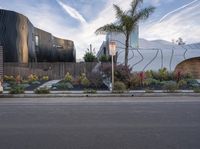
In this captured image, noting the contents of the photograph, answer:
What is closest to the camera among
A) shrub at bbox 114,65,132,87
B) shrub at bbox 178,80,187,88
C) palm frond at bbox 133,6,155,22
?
shrub at bbox 114,65,132,87

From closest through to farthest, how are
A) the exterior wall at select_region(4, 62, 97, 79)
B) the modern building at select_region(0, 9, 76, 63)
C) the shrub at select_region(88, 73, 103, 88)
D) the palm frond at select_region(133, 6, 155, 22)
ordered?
the shrub at select_region(88, 73, 103, 88)
the palm frond at select_region(133, 6, 155, 22)
the exterior wall at select_region(4, 62, 97, 79)
the modern building at select_region(0, 9, 76, 63)

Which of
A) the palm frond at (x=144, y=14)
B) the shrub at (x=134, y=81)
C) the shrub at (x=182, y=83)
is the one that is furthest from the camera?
the palm frond at (x=144, y=14)

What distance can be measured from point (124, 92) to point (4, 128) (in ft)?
40.1

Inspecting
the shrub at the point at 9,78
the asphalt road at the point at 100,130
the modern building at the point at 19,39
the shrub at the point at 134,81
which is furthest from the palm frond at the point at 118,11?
the asphalt road at the point at 100,130

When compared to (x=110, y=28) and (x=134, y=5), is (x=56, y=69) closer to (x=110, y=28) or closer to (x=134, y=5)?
(x=110, y=28)

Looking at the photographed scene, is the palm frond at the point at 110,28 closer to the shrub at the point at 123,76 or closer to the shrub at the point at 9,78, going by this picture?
the shrub at the point at 123,76

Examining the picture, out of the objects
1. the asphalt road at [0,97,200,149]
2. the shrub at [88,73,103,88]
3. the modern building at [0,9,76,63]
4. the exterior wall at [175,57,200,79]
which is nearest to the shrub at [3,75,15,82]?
the modern building at [0,9,76,63]

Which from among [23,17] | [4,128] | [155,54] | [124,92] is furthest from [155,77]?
[4,128]

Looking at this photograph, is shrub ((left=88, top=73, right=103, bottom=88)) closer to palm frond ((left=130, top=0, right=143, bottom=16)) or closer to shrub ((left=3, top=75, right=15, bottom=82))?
palm frond ((left=130, top=0, right=143, bottom=16))

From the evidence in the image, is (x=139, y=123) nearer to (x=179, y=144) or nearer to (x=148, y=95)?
(x=179, y=144)

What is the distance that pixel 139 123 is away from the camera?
857cm

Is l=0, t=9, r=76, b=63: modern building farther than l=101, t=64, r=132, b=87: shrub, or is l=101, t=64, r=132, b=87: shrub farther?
l=0, t=9, r=76, b=63: modern building

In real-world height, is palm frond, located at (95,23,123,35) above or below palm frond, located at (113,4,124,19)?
below

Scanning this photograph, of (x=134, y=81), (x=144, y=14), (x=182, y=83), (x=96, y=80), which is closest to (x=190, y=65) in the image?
(x=144, y=14)
